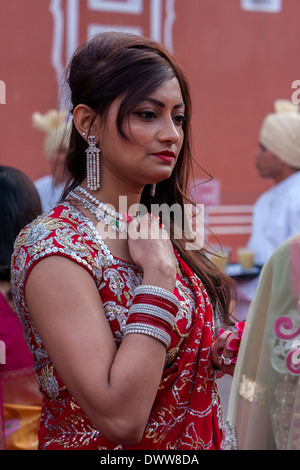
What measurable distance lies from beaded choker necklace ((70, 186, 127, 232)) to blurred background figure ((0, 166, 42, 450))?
81 cm

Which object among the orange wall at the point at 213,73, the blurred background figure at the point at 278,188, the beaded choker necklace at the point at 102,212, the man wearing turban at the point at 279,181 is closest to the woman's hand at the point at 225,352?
the beaded choker necklace at the point at 102,212

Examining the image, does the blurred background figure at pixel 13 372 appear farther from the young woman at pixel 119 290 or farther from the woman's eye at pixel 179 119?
the woman's eye at pixel 179 119

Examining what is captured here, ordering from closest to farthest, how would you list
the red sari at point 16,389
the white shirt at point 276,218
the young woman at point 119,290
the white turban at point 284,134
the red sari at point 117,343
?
the young woman at point 119,290 → the red sari at point 117,343 → the red sari at point 16,389 → the white shirt at point 276,218 → the white turban at point 284,134

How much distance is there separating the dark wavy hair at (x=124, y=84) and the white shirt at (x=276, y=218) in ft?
9.37

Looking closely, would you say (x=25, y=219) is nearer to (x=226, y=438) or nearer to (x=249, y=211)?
(x=226, y=438)

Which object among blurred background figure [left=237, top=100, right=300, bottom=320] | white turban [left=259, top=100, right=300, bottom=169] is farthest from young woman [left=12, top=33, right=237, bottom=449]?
white turban [left=259, top=100, right=300, bottom=169]

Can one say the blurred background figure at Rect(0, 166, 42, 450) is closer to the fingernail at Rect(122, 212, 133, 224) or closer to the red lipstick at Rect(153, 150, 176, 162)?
the fingernail at Rect(122, 212, 133, 224)

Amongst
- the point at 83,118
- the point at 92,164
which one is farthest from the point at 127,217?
the point at 83,118

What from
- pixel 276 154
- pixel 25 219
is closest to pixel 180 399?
pixel 25 219

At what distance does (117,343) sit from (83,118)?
57 cm

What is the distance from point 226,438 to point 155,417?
303 mm

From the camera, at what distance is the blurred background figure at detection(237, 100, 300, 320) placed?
4.86 metres

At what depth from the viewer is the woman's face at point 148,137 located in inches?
61.1

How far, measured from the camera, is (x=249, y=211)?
6.66 m
